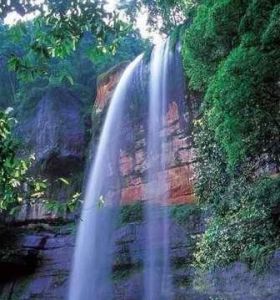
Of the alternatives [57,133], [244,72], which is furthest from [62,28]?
[57,133]

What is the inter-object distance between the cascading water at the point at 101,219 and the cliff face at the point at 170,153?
366 millimetres

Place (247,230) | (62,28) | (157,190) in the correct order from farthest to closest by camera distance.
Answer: (157,190), (247,230), (62,28)

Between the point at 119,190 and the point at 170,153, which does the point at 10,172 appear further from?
the point at 119,190

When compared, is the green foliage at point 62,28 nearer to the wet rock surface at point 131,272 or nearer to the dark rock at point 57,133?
the wet rock surface at point 131,272

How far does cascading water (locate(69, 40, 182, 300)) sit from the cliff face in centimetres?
8

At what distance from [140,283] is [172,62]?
6.38 m

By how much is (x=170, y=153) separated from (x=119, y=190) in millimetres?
2243

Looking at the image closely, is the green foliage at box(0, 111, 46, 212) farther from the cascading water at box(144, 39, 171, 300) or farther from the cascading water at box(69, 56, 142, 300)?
the cascading water at box(69, 56, 142, 300)

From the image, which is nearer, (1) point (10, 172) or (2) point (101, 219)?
(1) point (10, 172)

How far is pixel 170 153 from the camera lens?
1295 cm

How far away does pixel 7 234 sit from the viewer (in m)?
14.0

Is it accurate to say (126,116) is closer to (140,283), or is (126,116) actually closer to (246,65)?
(140,283)

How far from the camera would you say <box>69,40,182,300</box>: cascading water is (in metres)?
11.1

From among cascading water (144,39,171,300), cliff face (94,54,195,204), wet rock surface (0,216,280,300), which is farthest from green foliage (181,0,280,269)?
cliff face (94,54,195,204)
